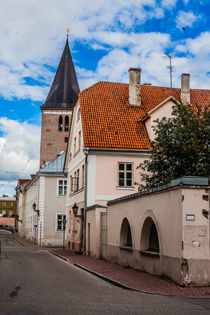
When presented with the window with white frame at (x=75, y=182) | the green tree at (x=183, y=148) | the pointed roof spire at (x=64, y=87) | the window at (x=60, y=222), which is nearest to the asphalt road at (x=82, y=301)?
A: the green tree at (x=183, y=148)

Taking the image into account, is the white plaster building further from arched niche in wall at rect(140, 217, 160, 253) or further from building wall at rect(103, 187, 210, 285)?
building wall at rect(103, 187, 210, 285)

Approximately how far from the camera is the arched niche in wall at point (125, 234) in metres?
17.8

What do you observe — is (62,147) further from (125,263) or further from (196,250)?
(196,250)

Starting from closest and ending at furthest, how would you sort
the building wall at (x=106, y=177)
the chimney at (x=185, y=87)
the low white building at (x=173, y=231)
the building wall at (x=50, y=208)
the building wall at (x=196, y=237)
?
the building wall at (x=196, y=237) → the low white building at (x=173, y=231) → the building wall at (x=106, y=177) → the chimney at (x=185, y=87) → the building wall at (x=50, y=208)

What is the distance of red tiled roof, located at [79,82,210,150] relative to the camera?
26.9 m

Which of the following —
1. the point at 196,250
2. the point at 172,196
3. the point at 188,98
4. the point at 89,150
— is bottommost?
the point at 196,250

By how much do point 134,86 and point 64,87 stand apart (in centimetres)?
3998

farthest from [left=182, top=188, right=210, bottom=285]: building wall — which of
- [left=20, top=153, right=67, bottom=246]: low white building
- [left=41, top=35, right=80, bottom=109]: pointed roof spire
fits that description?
[left=41, top=35, right=80, bottom=109]: pointed roof spire

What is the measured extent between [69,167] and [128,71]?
9.31 metres

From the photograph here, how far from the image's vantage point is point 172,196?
39.9 feet

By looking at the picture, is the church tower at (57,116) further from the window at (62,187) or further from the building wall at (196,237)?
the building wall at (196,237)

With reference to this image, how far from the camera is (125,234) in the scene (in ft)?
59.5

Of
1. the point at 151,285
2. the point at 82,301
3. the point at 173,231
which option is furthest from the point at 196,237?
the point at 82,301

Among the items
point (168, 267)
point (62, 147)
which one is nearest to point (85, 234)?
point (168, 267)
